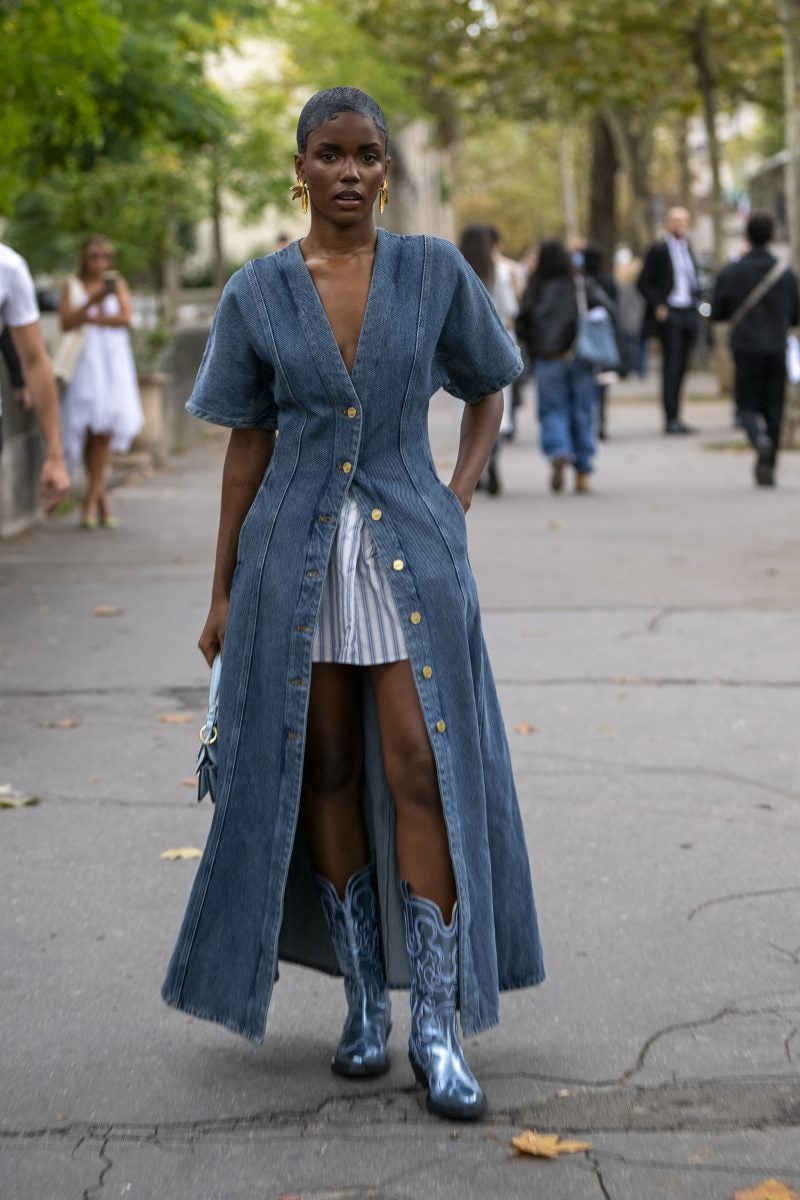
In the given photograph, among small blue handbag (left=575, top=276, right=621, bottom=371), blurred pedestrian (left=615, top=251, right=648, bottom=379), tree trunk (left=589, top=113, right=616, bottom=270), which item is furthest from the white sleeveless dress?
tree trunk (left=589, top=113, right=616, bottom=270)

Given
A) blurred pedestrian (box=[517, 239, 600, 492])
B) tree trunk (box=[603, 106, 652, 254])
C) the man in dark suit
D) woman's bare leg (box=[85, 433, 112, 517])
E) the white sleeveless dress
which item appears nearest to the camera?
the white sleeveless dress

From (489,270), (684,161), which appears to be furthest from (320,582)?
(684,161)

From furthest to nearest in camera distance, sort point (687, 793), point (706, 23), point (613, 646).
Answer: point (706, 23) < point (613, 646) < point (687, 793)

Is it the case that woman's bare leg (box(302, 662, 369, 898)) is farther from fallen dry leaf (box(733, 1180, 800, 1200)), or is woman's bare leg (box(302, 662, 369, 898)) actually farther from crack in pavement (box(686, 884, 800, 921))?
crack in pavement (box(686, 884, 800, 921))

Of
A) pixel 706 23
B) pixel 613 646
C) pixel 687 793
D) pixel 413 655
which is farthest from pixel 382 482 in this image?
pixel 706 23

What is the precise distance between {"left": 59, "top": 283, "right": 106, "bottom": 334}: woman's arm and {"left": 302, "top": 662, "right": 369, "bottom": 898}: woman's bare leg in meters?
9.84

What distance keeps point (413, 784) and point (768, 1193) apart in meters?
0.95

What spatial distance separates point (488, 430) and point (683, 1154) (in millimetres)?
1418

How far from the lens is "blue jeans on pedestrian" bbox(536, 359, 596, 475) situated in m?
14.5

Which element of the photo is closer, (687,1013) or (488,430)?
(488,430)

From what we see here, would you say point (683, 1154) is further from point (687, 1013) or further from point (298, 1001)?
point (298, 1001)

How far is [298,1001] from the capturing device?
14.7 feet

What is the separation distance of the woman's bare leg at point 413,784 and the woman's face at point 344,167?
83 cm

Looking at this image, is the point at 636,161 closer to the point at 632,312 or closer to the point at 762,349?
the point at 632,312
